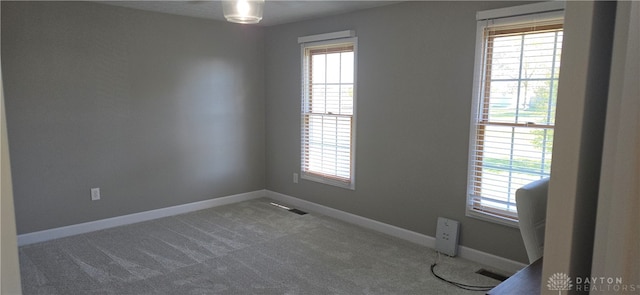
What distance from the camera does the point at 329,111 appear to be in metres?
4.62

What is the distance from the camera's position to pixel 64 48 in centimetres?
377

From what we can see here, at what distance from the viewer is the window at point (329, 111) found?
4367 millimetres

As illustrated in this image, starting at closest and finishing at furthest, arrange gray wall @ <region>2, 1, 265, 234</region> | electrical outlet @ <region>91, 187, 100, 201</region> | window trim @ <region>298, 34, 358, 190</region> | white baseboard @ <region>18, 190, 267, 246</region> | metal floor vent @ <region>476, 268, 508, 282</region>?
metal floor vent @ <region>476, 268, 508, 282</region>
gray wall @ <region>2, 1, 265, 234</region>
white baseboard @ <region>18, 190, 267, 246</region>
electrical outlet @ <region>91, 187, 100, 201</region>
window trim @ <region>298, 34, 358, 190</region>

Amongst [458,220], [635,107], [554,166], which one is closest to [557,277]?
[554,166]

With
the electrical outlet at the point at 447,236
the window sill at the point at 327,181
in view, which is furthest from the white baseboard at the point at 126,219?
the electrical outlet at the point at 447,236

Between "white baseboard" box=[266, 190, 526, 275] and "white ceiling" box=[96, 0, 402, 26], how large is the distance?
84.2 inches

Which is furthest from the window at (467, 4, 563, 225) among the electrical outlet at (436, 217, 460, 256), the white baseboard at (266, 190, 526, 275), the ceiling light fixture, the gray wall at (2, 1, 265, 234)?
the gray wall at (2, 1, 265, 234)

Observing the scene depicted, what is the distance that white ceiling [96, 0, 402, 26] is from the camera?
3840 mm

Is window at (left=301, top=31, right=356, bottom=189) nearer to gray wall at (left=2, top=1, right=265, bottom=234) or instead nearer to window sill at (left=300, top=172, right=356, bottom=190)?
window sill at (left=300, top=172, right=356, bottom=190)

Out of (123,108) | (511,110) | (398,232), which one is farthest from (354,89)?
(123,108)

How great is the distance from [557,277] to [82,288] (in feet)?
10.2

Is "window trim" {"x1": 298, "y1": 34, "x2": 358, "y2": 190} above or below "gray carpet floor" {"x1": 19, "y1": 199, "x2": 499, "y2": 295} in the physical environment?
above

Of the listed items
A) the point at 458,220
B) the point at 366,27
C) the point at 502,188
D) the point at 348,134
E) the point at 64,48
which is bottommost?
the point at 458,220

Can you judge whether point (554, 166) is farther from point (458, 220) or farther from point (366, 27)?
point (366, 27)
